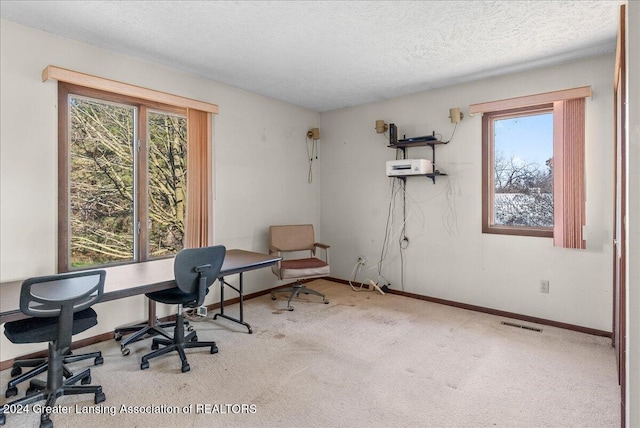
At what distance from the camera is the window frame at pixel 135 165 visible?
2775 millimetres

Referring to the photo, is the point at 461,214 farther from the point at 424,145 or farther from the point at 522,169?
the point at 424,145

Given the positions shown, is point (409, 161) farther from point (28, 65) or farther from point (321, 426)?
point (28, 65)

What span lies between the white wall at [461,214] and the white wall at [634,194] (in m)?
2.35

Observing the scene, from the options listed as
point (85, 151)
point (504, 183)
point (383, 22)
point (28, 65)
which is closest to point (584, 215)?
point (504, 183)

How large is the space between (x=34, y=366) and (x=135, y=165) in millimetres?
1783

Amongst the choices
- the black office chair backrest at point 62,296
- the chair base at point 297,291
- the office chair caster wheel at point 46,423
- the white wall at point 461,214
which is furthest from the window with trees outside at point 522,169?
the office chair caster wheel at point 46,423

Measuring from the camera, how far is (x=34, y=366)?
2469mm

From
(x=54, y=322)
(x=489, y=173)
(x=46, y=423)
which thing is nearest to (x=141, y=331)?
(x=54, y=322)

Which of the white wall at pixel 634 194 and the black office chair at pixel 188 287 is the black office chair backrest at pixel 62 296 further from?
the white wall at pixel 634 194

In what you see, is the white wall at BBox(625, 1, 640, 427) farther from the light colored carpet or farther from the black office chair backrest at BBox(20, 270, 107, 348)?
the black office chair backrest at BBox(20, 270, 107, 348)

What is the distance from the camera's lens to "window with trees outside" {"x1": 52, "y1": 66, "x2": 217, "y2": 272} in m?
2.86

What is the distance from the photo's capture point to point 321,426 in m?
1.91

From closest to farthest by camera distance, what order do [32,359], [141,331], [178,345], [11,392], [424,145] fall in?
[11,392] → [32,359] → [178,345] → [141,331] → [424,145]

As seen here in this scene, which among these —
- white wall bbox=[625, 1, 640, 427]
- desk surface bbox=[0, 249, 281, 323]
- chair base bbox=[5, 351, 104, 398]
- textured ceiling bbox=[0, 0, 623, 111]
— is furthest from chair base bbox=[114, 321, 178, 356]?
white wall bbox=[625, 1, 640, 427]
